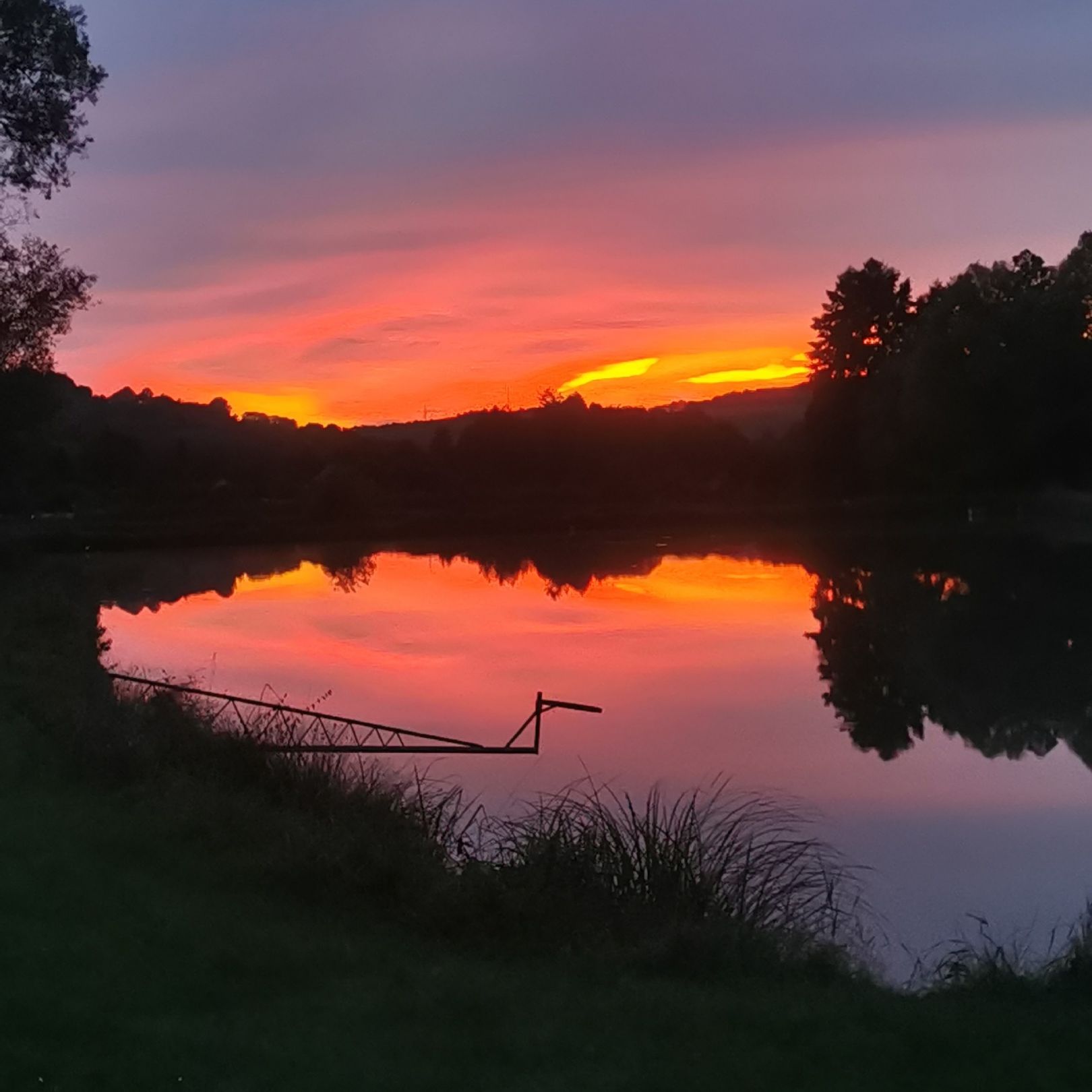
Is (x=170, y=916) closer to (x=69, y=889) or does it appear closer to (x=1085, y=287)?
(x=69, y=889)

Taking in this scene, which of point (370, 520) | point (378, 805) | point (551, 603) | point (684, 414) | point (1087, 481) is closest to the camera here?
point (378, 805)

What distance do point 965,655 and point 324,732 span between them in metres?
13.8

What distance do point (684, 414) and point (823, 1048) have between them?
8314cm

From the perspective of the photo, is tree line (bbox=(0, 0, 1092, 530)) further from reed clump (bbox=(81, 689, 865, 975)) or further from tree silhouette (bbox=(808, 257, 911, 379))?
reed clump (bbox=(81, 689, 865, 975))

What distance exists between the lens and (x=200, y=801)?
35.3ft

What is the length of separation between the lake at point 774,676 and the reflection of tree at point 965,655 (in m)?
0.08

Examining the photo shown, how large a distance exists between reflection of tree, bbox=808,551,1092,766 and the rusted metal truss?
5.32 metres

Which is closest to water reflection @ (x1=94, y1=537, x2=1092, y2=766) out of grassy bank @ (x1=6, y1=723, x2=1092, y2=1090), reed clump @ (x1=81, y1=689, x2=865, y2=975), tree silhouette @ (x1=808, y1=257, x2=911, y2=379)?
reed clump @ (x1=81, y1=689, x2=865, y2=975)

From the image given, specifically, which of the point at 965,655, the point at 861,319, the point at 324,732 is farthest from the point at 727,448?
the point at 324,732

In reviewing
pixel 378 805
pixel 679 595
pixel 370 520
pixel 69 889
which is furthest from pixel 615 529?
pixel 69 889

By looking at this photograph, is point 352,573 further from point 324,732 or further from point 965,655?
point 324,732

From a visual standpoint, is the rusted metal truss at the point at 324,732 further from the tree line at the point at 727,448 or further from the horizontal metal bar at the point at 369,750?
the tree line at the point at 727,448

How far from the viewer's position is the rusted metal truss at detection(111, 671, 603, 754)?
45.7 ft

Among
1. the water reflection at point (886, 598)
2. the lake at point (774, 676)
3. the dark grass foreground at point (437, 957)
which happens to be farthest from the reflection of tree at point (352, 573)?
the dark grass foreground at point (437, 957)
